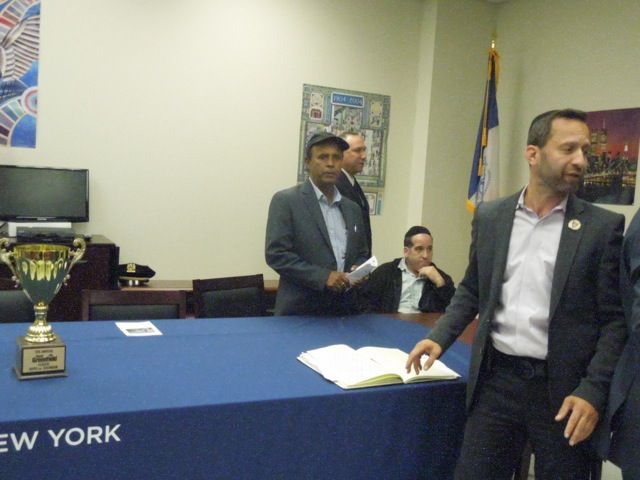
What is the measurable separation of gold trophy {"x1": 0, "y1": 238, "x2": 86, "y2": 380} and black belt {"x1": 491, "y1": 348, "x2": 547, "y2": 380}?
3.95 feet

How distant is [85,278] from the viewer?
3.60 metres

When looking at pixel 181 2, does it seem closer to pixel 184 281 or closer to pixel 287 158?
pixel 287 158

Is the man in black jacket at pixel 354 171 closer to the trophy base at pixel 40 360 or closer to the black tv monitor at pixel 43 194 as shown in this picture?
the black tv monitor at pixel 43 194

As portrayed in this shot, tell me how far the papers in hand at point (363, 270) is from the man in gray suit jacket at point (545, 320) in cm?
53

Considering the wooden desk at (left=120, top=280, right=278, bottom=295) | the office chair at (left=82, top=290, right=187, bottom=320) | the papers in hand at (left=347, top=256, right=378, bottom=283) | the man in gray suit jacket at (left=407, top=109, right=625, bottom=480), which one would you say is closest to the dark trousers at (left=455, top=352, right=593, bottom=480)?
the man in gray suit jacket at (left=407, top=109, right=625, bottom=480)

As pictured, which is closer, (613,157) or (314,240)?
(314,240)

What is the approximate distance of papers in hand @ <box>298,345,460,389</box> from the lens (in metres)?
1.75

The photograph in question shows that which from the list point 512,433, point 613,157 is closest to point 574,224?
point 512,433

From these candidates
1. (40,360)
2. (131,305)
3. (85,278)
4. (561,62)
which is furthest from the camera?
(561,62)

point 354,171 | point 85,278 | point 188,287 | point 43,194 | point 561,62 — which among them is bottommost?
point 188,287

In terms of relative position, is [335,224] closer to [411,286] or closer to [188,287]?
[411,286]

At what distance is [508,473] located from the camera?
174cm

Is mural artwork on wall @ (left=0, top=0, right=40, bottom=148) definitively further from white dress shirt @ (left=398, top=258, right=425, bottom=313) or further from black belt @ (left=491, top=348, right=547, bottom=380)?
black belt @ (left=491, top=348, right=547, bottom=380)

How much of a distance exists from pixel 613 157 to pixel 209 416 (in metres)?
3.48
